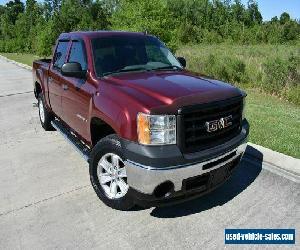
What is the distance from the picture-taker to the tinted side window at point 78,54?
17.2 feet

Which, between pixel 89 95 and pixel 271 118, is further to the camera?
pixel 271 118

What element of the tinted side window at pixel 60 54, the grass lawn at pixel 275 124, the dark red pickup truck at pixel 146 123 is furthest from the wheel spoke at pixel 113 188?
the grass lawn at pixel 275 124

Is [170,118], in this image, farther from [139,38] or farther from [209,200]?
[139,38]

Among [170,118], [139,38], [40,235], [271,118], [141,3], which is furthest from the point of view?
[141,3]

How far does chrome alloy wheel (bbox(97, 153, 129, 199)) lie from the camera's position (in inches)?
168

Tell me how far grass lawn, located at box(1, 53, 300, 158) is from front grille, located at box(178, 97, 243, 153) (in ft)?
7.50

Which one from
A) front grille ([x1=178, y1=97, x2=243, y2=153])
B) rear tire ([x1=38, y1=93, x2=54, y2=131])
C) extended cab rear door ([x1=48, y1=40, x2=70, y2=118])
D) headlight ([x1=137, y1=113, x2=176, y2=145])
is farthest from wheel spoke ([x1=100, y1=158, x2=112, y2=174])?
rear tire ([x1=38, y1=93, x2=54, y2=131])

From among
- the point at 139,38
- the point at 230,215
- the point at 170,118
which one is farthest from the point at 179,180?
the point at 139,38

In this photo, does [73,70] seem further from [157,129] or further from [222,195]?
[222,195]

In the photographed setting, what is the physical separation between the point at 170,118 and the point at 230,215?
1.46m

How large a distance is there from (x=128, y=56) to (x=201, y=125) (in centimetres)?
188

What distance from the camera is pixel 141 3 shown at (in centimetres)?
1473

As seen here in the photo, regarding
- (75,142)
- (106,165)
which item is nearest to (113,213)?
(106,165)

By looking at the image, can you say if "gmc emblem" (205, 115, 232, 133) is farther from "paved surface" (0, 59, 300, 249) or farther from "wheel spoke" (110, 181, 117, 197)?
"wheel spoke" (110, 181, 117, 197)
